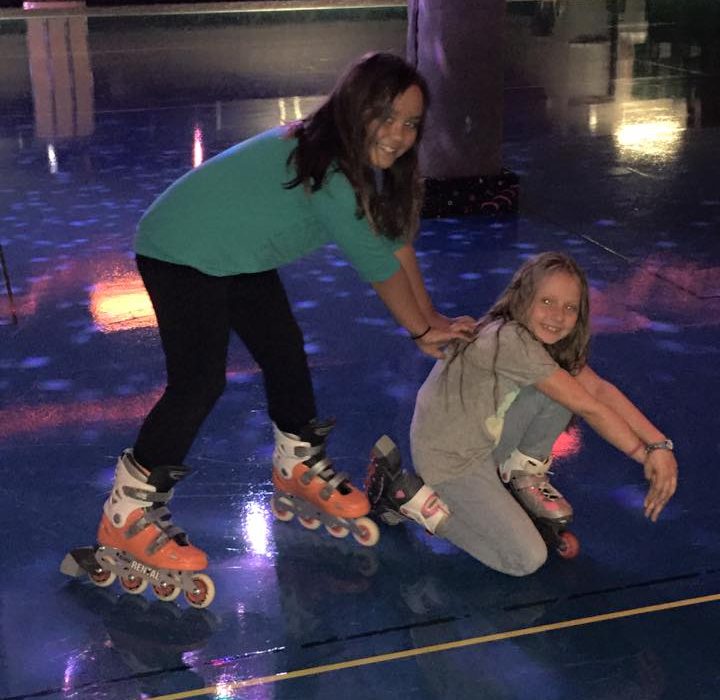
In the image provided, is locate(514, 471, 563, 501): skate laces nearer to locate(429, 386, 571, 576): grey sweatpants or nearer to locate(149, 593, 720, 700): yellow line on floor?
locate(429, 386, 571, 576): grey sweatpants

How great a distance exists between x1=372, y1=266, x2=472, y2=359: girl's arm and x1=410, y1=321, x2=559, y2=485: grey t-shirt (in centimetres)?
8

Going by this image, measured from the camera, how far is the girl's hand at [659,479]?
2.75m

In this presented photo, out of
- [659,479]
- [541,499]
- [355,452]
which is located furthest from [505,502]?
[355,452]

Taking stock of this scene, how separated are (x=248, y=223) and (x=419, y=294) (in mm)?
475

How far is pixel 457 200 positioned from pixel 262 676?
392cm

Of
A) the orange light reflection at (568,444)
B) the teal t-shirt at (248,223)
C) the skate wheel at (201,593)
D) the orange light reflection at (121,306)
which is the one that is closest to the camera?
the teal t-shirt at (248,223)

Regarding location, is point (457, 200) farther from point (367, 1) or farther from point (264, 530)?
point (367, 1)

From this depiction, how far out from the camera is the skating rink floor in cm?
251

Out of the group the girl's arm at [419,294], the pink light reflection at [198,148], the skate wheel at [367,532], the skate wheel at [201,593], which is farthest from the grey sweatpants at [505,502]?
the pink light reflection at [198,148]

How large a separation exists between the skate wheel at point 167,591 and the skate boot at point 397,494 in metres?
0.59

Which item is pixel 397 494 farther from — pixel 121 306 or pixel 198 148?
pixel 198 148

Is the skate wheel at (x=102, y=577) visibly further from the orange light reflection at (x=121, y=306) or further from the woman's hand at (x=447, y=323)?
the orange light reflection at (x=121, y=306)

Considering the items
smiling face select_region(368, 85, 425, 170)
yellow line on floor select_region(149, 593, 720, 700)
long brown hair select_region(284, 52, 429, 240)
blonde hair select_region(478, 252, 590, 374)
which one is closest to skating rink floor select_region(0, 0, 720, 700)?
yellow line on floor select_region(149, 593, 720, 700)

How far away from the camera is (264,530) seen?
3.07 meters
